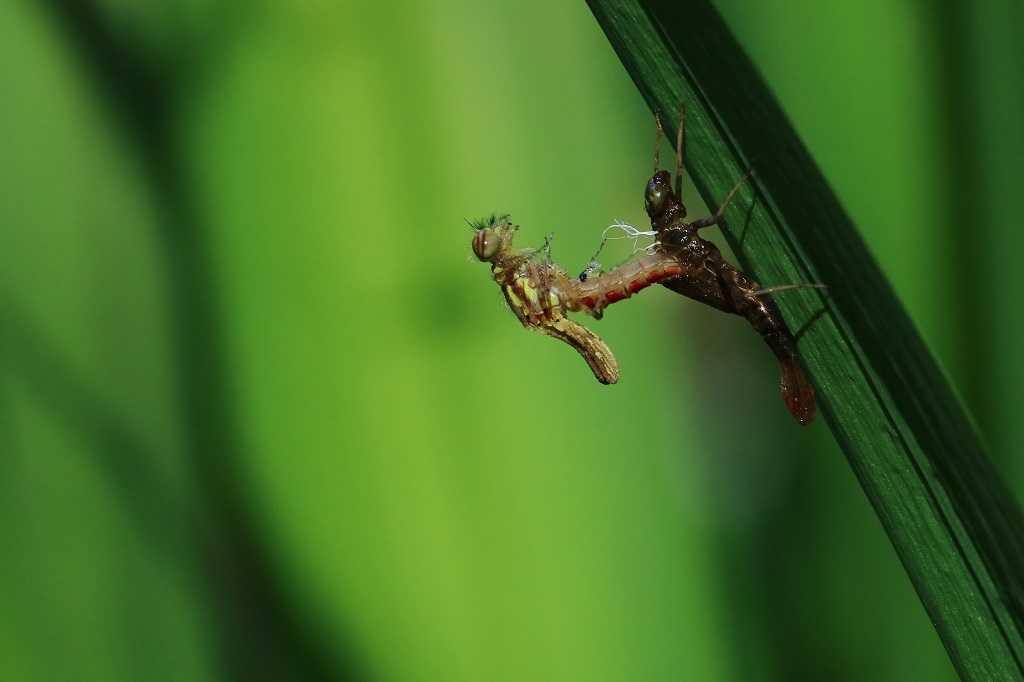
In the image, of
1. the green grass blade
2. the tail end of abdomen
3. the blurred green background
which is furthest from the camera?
the blurred green background

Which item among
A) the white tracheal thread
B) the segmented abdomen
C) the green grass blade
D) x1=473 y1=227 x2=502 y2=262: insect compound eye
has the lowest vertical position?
the green grass blade

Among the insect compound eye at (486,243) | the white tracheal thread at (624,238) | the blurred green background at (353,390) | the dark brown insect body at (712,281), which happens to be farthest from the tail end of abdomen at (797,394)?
the insect compound eye at (486,243)

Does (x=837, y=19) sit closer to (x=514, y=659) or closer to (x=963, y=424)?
(x=963, y=424)

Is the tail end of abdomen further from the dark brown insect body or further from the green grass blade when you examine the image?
the green grass blade

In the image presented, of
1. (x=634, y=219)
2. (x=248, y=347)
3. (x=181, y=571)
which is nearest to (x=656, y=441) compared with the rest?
(x=634, y=219)

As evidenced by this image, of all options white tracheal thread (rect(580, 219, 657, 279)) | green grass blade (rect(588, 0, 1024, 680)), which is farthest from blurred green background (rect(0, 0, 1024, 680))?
green grass blade (rect(588, 0, 1024, 680))

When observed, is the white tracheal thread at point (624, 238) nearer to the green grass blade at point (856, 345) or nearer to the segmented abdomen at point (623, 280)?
the segmented abdomen at point (623, 280)

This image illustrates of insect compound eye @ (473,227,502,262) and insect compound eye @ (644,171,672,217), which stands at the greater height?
insect compound eye @ (473,227,502,262)
